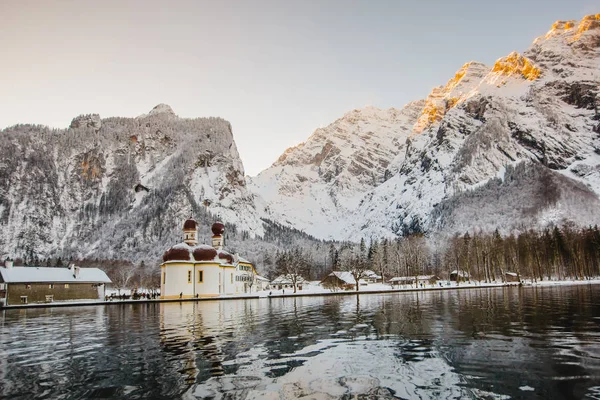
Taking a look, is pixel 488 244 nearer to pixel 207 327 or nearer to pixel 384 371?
pixel 207 327

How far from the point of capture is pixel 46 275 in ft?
230

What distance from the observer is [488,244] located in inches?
4884

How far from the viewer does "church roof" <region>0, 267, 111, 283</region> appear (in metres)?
66.7

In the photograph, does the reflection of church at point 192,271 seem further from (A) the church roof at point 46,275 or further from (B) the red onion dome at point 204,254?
(A) the church roof at point 46,275

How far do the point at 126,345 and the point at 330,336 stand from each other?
398 inches

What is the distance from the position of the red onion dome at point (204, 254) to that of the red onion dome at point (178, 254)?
1.76 meters

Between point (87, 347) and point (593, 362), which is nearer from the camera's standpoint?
point (593, 362)

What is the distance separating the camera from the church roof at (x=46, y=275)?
6669cm

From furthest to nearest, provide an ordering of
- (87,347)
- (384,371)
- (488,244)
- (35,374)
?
Result: (488,244)
(87,347)
(35,374)
(384,371)

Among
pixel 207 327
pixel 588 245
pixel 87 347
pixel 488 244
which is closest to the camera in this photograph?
pixel 87 347

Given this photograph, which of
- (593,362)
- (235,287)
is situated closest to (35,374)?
(593,362)

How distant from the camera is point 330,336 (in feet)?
72.2

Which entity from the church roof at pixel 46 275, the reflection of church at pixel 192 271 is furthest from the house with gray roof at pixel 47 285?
the reflection of church at pixel 192 271

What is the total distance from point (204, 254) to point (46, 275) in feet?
86.7
